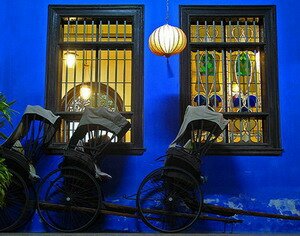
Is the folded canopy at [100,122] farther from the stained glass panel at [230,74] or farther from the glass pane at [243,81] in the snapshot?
the glass pane at [243,81]

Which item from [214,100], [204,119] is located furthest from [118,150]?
[214,100]

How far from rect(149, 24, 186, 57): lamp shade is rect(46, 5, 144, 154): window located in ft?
2.56

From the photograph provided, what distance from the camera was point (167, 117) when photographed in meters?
9.80

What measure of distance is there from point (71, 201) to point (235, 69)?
4019 millimetres

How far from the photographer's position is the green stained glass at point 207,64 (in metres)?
10.1

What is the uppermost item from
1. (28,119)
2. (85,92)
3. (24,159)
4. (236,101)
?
(85,92)

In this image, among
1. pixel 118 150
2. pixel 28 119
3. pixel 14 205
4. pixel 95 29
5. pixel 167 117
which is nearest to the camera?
pixel 28 119

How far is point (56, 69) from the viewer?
998cm

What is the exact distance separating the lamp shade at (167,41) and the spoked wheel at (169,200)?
2091 mm

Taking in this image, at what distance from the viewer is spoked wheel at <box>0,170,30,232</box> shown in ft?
28.6

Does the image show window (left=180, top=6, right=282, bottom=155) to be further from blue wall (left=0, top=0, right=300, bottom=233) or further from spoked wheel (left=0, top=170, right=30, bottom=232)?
spoked wheel (left=0, top=170, right=30, bottom=232)

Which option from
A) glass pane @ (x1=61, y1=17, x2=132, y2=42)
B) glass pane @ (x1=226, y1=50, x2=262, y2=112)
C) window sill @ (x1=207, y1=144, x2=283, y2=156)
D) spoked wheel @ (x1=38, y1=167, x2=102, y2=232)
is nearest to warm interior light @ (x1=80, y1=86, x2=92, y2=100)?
glass pane @ (x1=61, y1=17, x2=132, y2=42)

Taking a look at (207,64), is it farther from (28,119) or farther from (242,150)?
(28,119)

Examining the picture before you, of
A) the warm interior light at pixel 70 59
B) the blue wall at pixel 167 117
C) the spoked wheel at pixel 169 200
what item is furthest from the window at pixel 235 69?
the warm interior light at pixel 70 59
